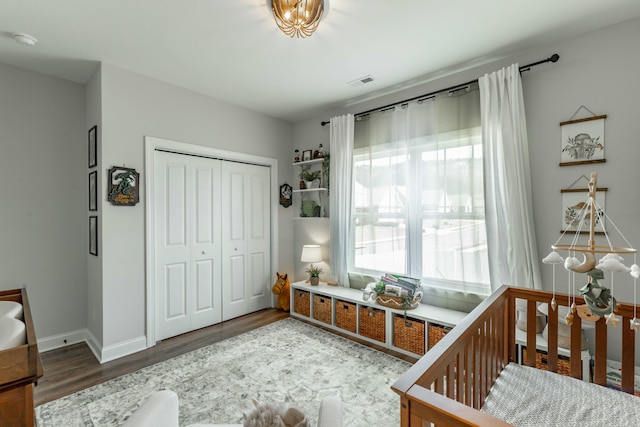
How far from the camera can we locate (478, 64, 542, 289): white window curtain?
2.35 meters

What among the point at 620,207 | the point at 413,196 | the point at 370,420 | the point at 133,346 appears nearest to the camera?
the point at 370,420

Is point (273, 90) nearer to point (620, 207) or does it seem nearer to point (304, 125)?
point (304, 125)

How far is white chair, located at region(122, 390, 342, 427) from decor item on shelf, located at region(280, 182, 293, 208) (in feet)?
10.6

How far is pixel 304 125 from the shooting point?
4293mm

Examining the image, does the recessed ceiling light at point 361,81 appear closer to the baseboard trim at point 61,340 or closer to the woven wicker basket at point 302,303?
the woven wicker basket at point 302,303

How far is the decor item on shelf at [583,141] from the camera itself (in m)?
2.15

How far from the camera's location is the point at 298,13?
73.1 inches

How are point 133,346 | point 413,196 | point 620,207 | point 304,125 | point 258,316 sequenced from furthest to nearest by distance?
point 304,125 → point 258,316 → point 413,196 → point 133,346 → point 620,207

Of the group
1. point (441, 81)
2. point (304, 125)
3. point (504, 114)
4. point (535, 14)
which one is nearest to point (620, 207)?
point (504, 114)

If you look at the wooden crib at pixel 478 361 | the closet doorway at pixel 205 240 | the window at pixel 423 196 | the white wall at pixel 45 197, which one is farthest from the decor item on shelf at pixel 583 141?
the white wall at pixel 45 197

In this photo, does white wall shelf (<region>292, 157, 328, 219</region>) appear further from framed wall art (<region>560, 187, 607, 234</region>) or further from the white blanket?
the white blanket

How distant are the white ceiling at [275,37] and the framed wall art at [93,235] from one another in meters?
1.43

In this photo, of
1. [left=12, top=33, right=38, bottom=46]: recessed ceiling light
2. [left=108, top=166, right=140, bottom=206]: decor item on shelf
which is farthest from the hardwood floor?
[left=12, top=33, right=38, bottom=46]: recessed ceiling light

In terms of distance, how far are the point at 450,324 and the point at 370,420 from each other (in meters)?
1.08
